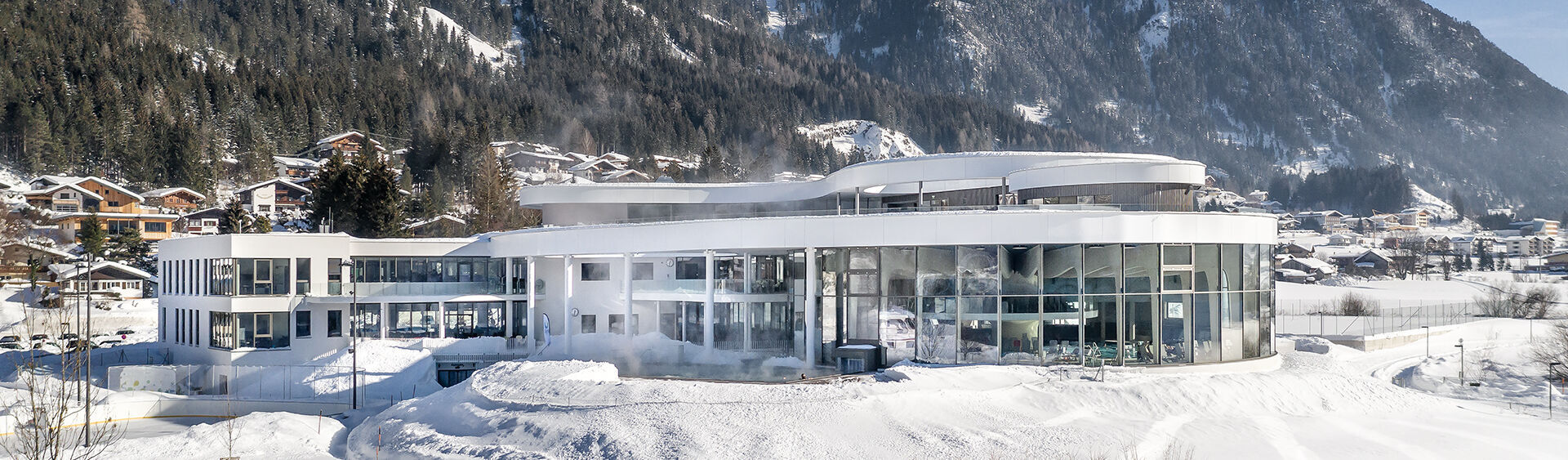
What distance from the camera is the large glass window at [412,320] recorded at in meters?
50.0

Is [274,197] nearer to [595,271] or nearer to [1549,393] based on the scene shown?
[595,271]

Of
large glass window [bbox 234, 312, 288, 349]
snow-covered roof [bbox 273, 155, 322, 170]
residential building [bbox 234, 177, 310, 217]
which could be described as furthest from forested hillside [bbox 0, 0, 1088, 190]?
large glass window [bbox 234, 312, 288, 349]

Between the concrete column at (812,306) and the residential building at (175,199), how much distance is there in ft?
273

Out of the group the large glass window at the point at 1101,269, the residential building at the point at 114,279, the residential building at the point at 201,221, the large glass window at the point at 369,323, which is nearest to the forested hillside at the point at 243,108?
the residential building at the point at 201,221

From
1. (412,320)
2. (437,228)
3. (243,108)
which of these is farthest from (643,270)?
(243,108)

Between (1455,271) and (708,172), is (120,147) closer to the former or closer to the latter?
(708,172)

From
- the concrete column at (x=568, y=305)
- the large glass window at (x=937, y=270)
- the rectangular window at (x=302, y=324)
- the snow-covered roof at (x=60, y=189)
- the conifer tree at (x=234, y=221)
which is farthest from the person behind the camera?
the snow-covered roof at (x=60, y=189)

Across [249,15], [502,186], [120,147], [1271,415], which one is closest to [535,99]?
[249,15]

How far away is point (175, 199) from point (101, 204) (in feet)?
20.7

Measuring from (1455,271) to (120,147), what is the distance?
148 metres

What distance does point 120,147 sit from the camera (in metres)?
111

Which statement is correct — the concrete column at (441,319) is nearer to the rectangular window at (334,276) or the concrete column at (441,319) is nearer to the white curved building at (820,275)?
the white curved building at (820,275)

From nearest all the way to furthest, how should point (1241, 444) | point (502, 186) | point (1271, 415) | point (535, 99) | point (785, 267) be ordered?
point (1241, 444) → point (1271, 415) → point (785, 267) → point (502, 186) → point (535, 99)

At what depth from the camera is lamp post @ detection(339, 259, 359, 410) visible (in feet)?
130
